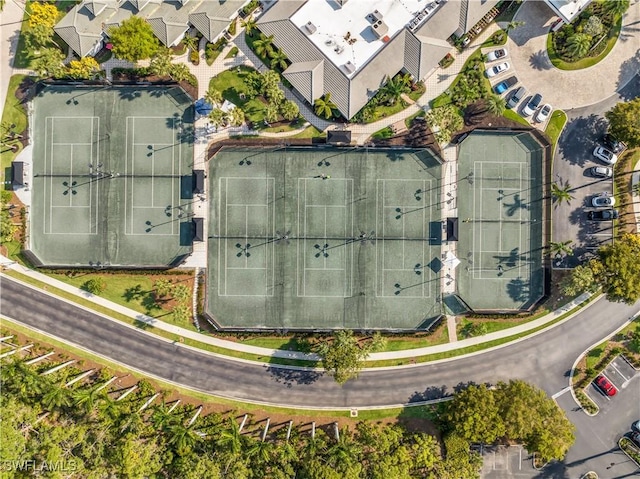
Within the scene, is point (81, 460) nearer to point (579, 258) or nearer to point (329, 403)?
point (329, 403)

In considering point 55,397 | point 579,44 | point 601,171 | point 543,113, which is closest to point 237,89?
point 543,113

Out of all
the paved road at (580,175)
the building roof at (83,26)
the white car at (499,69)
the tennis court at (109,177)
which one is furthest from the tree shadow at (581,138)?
the building roof at (83,26)

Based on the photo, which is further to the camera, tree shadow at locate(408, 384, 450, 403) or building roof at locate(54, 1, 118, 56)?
tree shadow at locate(408, 384, 450, 403)

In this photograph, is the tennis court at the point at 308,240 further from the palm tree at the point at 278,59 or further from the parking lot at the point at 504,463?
the parking lot at the point at 504,463

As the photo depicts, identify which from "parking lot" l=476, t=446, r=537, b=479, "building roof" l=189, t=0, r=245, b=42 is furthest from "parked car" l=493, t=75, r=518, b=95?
"parking lot" l=476, t=446, r=537, b=479

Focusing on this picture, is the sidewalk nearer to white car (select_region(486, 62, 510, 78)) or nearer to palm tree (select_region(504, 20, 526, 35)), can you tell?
white car (select_region(486, 62, 510, 78))

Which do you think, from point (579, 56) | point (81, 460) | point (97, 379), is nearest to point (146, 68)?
point (97, 379)
